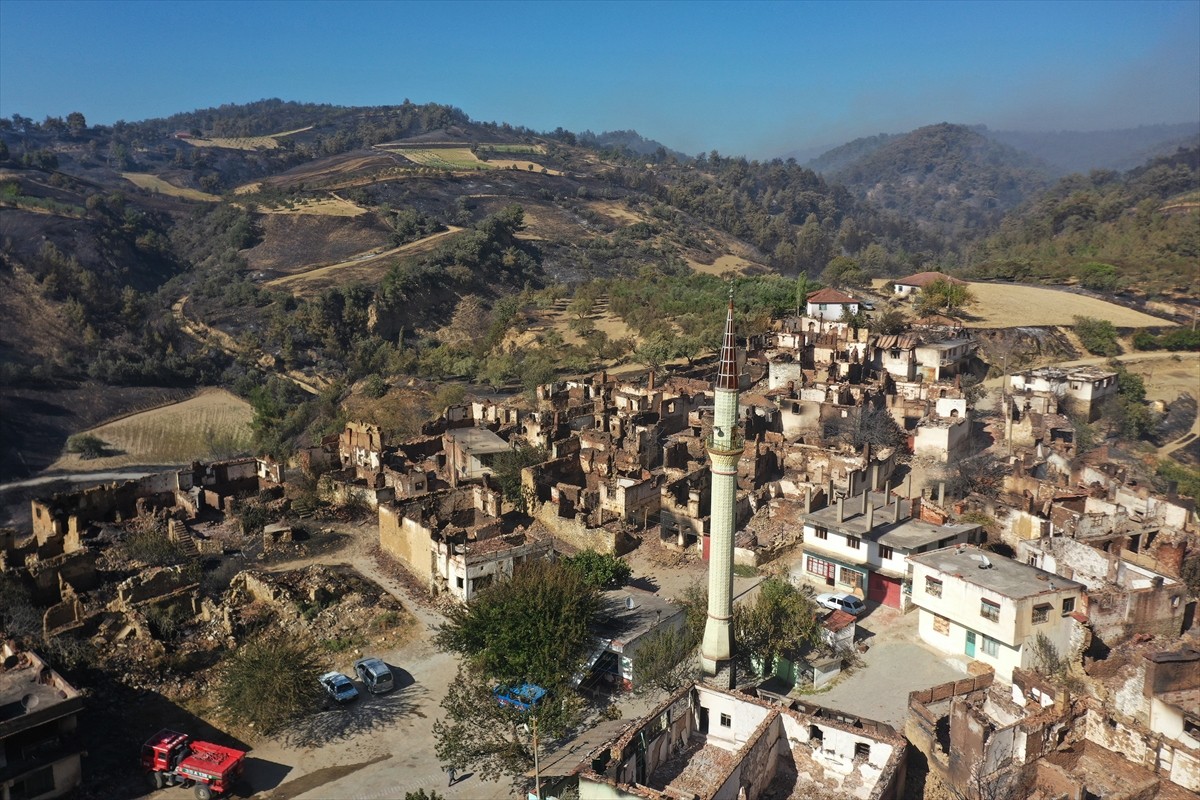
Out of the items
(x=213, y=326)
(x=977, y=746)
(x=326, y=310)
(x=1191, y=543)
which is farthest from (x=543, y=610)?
(x=213, y=326)

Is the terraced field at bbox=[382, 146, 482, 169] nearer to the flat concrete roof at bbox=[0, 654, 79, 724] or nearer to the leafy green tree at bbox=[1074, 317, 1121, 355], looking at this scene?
the leafy green tree at bbox=[1074, 317, 1121, 355]

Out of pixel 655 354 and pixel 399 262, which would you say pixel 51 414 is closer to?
pixel 399 262

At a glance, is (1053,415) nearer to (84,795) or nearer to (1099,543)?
(1099,543)

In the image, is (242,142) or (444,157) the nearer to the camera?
(444,157)

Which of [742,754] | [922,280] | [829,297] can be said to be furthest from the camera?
[922,280]

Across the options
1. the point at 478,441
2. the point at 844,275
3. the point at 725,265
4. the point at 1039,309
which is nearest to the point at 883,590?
the point at 478,441

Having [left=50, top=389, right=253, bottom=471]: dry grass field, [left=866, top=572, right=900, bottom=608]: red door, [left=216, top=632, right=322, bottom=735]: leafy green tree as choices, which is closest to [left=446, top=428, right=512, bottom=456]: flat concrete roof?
[left=216, top=632, right=322, bottom=735]: leafy green tree
